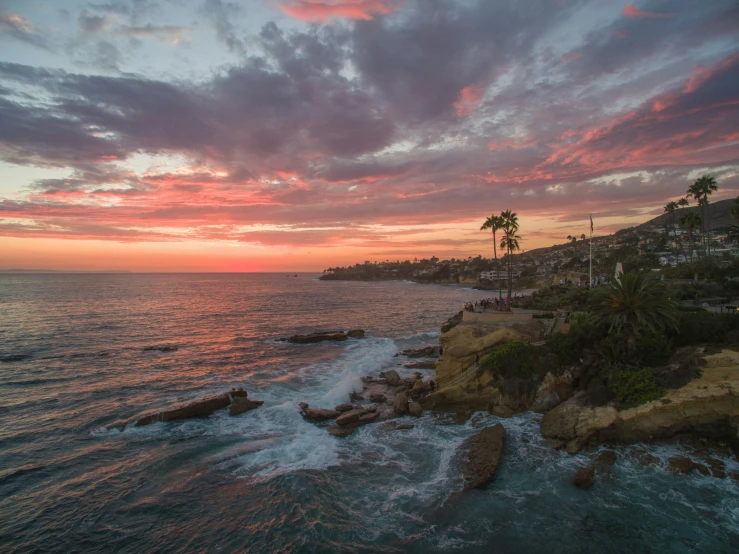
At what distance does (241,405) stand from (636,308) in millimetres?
24484

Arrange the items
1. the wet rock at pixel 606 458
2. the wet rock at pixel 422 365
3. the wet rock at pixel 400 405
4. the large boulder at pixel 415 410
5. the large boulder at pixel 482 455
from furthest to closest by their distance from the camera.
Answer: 1. the wet rock at pixel 422 365
2. the wet rock at pixel 400 405
3. the large boulder at pixel 415 410
4. the wet rock at pixel 606 458
5. the large boulder at pixel 482 455

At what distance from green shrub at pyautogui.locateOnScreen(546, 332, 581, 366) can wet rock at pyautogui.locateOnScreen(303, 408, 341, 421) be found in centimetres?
1420

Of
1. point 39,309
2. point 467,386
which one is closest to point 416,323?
point 467,386

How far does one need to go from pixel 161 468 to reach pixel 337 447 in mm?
8375

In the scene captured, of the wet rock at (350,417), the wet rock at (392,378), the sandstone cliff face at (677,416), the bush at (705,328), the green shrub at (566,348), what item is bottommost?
the wet rock at (392,378)

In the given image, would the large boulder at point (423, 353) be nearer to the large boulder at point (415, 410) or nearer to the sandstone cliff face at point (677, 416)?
the large boulder at point (415, 410)

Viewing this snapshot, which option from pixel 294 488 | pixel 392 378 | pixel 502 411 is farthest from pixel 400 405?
pixel 294 488

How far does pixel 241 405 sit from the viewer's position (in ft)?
81.8

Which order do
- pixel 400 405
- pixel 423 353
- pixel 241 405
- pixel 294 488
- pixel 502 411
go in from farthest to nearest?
pixel 423 353, pixel 241 405, pixel 400 405, pixel 502 411, pixel 294 488

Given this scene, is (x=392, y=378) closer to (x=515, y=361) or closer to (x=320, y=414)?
(x=320, y=414)

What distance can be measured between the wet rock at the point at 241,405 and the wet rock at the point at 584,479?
19104 mm

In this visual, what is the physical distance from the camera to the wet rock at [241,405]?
80.7ft

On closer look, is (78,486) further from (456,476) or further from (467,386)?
(467,386)

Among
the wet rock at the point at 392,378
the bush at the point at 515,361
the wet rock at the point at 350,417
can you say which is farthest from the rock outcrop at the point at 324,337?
the bush at the point at 515,361
